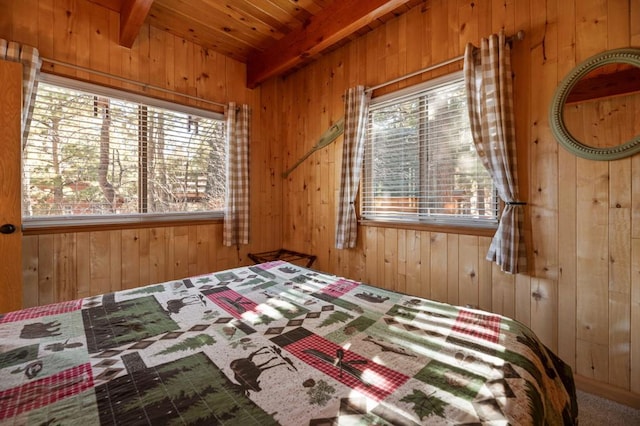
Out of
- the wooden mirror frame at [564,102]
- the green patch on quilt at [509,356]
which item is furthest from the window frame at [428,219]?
the green patch on quilt at [509,356]

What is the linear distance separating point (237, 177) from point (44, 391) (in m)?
2.46

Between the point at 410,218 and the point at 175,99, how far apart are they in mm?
2398

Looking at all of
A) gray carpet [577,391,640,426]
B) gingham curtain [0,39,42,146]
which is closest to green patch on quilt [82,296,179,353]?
gingham curtain [0,39,42,146]

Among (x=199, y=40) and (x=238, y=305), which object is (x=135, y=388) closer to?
(x=238, y=305)

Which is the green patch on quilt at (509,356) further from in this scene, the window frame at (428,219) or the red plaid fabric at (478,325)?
the window frame at (428,219)

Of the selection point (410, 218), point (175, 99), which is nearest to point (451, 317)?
point (410, 218)

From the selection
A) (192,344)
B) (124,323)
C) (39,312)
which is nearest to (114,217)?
(39,312)

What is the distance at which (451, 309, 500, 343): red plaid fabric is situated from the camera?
1.02 meters

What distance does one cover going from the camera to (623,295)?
5.15 feet

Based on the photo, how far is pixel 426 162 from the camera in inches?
91.0

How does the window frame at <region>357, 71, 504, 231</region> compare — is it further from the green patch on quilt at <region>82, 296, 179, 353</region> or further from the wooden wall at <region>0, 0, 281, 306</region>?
the green patch on quilt at <region>82, 296, 179, 353</region>

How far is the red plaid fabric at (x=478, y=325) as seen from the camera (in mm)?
1025

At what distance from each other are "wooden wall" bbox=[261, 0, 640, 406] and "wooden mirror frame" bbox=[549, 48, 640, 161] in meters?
0.05

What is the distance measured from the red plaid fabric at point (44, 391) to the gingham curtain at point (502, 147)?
2.04 m
